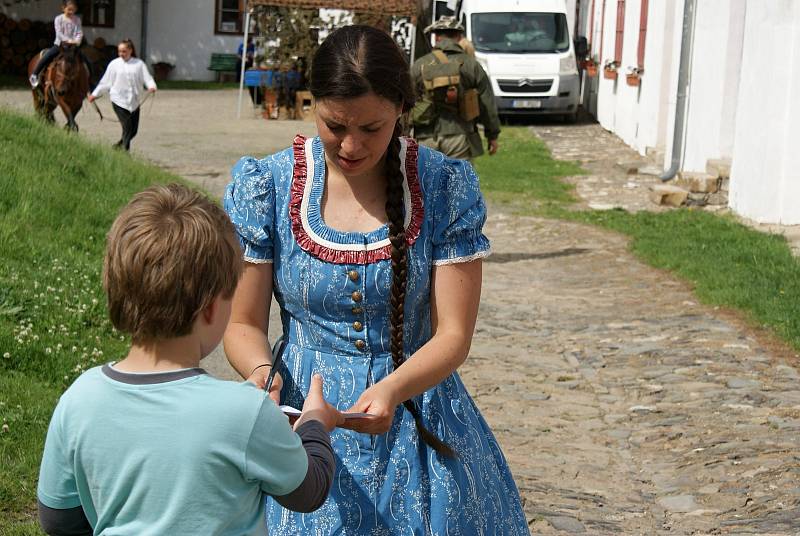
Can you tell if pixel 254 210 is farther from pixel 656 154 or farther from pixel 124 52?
pixel 656 154

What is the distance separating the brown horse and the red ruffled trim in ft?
47.2

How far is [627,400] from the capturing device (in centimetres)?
664

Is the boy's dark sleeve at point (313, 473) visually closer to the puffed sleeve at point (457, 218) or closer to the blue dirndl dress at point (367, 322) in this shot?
the blue dirndl dress at point (367, 322)

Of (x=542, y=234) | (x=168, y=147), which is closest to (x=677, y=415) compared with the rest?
(x=542, y=234)

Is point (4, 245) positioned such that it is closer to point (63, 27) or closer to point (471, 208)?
point (471, 208)

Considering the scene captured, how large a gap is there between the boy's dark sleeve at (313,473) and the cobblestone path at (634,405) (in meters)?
2.69

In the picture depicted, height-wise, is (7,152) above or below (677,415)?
above

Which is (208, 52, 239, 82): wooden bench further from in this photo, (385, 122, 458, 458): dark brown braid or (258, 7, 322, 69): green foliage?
(385, 122, 458, 458): dark brown braid

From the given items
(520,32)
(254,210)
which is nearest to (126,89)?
(520,32)

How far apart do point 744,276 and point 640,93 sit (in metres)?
10.9

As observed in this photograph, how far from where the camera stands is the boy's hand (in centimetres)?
240

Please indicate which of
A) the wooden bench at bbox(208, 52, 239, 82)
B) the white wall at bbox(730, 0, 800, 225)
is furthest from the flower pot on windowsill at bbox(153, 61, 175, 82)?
the white wall at bbox(730, 0, 800, 225)

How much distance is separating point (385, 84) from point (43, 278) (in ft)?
16.6

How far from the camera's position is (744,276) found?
9.19 metres
